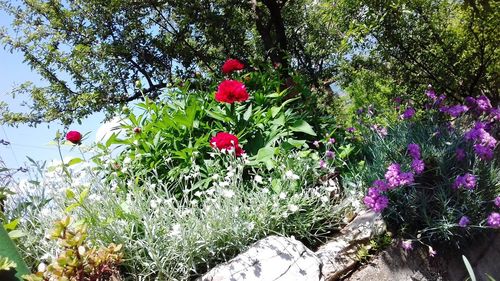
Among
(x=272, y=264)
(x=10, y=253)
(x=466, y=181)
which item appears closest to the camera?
(x=10, y=253)

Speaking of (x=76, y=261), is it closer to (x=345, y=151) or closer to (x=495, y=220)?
(x=345, y=151)

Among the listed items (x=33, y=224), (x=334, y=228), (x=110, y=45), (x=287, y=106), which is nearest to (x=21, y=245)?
(x=33, y=224)

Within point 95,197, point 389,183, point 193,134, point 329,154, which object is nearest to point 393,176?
point 389,183

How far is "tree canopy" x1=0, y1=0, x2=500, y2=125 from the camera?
4797 millimetres

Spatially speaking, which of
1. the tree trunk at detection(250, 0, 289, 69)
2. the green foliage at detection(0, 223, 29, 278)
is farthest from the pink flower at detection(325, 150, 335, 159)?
the tree trunk at detection(250, 0, 289, 69)

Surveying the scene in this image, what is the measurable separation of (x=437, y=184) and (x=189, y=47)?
3915 millimetres

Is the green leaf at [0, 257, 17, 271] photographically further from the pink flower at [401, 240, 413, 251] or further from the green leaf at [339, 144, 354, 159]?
the green leaf at [339, 144, 354, 159]

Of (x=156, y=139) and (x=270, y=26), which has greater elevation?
(x=270, y=26)

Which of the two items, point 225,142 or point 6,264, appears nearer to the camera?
point 6,264

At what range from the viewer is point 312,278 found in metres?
2.10

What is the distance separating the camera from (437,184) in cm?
250

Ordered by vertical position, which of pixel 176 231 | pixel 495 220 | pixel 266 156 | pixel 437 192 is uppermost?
pixel 266 156

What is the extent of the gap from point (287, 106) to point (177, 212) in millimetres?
1585

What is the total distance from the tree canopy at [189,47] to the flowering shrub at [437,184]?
215 cm
